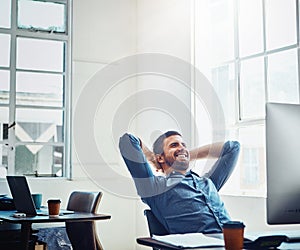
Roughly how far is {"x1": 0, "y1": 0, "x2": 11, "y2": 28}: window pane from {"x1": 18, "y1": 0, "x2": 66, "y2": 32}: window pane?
4.3 inches

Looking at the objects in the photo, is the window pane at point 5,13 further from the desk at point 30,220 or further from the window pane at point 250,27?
the desk at point 30,220

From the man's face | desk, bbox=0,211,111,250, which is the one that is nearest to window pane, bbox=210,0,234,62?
the man's face

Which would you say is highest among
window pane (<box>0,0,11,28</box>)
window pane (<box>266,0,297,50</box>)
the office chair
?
window pane (<box>0,0,11,28</box>)

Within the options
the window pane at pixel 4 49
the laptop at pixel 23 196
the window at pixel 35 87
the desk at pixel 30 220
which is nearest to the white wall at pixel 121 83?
the window at pixel 35 87

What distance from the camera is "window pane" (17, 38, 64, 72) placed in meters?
5.32

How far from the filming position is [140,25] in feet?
18.9

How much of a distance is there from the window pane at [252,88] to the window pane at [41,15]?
2050 millimetres

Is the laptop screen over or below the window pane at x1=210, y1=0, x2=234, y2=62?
below

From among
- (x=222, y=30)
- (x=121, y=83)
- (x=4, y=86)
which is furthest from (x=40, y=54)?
(x=222, y=30)

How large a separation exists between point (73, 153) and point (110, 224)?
809 millimetres

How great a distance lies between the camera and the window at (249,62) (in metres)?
3.95

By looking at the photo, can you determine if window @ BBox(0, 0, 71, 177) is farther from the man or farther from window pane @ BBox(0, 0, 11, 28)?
the man

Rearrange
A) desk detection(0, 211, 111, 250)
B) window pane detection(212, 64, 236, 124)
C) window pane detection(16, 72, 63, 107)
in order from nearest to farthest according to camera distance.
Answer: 1. desk detection(0, 211, 111, 250)
2. window pane detection(212, 64, 236, 124)
3. window pane detection(16, 72, 63, 107)

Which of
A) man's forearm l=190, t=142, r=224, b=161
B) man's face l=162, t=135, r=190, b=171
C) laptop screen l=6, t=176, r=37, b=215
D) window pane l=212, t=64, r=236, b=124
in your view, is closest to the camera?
man's face l=162, t=135, r=190, b=171
